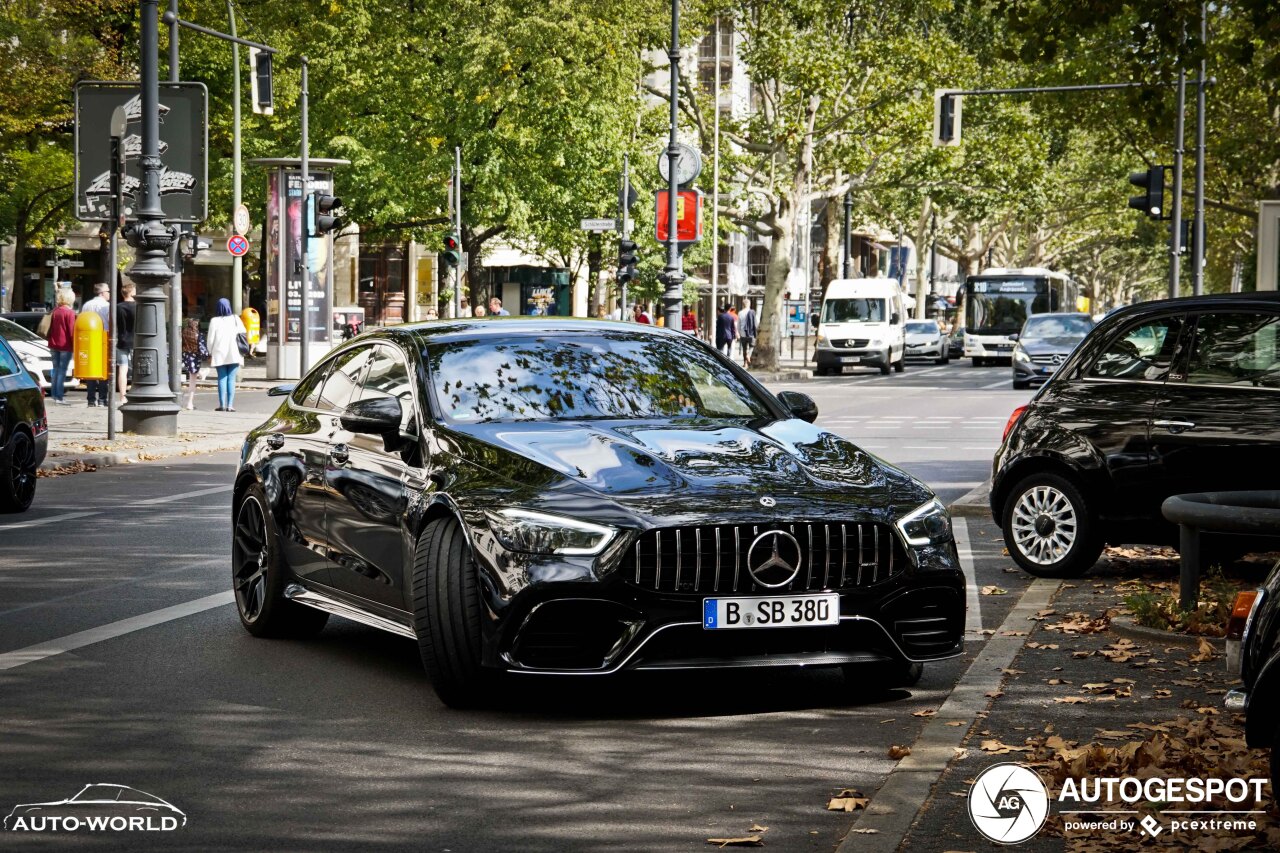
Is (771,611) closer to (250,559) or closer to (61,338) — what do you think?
(250,559)

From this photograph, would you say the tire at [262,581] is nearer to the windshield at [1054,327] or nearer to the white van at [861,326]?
the windshield at [1054,327]

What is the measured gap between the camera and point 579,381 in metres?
8.28

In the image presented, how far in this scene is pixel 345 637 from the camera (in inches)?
366

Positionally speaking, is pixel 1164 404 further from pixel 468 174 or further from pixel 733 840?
pixel 468 174

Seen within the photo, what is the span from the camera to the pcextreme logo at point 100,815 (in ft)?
18.1

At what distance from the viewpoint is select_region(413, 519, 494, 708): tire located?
7.09 meters

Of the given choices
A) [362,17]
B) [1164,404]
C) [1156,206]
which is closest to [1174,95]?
[1156,206]

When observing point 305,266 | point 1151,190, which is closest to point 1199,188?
point 1151,190

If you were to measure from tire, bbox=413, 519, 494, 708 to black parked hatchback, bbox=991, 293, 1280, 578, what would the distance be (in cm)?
502

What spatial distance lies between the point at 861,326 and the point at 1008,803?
50.5m

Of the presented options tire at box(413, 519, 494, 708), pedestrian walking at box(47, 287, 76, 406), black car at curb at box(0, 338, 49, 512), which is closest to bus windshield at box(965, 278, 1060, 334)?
pedestrian walking at box(47, 287, 76, 406)

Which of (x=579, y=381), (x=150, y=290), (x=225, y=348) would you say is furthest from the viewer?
(x=225, y=348)

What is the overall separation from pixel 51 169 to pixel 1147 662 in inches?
1862

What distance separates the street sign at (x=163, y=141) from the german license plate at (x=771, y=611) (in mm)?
17438
